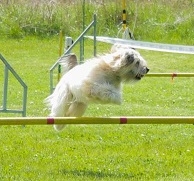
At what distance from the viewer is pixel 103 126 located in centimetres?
1036

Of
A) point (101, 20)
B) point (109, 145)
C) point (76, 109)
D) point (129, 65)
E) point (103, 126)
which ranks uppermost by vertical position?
point (129, 65)

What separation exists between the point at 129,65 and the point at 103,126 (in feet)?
8.21

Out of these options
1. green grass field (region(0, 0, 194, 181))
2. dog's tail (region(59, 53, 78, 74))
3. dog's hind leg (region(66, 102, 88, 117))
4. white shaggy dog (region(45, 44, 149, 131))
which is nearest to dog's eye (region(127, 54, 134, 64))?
white shaggy dog (region(45, 44, 149, 131))

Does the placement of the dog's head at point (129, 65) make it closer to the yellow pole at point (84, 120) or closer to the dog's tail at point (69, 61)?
the dog's tail at point (69, 61)

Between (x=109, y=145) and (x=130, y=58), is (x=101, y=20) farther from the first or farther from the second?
(x=130, y=58)

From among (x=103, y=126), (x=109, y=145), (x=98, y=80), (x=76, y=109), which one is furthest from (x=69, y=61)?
(x=103, y=126)

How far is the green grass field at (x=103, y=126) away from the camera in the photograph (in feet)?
25.6

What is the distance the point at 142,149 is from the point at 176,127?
1.70 meters

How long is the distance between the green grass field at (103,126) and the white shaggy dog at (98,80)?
64cm

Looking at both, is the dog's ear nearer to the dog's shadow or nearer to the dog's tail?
the dog's tail

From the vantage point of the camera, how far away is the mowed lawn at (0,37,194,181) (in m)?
7.69

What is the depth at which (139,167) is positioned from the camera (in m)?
7.90

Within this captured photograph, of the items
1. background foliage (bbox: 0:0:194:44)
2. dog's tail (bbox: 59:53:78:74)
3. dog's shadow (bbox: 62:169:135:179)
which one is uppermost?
dog's tail (bbox: 59:53:78:74)

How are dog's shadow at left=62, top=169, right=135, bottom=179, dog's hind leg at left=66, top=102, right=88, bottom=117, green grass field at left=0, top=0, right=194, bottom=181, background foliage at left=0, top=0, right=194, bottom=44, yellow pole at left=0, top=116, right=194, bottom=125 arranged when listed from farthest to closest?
background foliage at left=0, top=0, right=194, bottom=44
dog's hind leg at left=66, top=102, right=88, bottom=117
green grass field at left=0, top=0, right=194, bottom=181
dog's shadow at left=62, top=169, right=135, bottom=179
yellow pole at left=0, top=116, right=194, bottom=125
